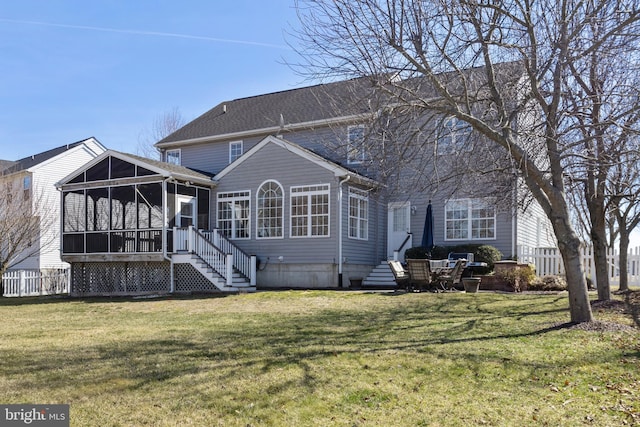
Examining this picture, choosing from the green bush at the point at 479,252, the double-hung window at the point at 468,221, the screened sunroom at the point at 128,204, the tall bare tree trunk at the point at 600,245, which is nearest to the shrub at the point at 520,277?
the green bush at the point at 479,252

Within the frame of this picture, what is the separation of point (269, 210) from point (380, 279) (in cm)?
474

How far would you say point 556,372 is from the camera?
19.6 feet

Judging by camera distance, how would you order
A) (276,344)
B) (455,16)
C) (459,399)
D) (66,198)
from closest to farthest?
(459,399) < (276,344) < (455,16) < (66,198)

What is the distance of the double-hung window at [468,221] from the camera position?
18.8m

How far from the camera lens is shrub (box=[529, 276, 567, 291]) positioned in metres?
15.4

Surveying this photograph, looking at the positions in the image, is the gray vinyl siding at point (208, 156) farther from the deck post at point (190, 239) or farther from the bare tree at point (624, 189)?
the bare tree at point (624, 189)

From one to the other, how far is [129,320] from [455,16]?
8.48 m

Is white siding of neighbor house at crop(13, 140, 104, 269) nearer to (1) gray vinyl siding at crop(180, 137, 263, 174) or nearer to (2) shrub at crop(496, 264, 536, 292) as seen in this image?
(1) gray vinyl siding at crop(180, 137, 263, 174)

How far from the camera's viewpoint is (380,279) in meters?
19.1

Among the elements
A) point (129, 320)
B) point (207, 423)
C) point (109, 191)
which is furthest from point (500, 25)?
point (109, 191)

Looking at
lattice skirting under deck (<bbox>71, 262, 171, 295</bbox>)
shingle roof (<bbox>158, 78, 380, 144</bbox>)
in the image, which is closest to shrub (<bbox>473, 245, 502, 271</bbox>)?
shingle roof (<bbox>158, 78, 380, 144</bbox>)

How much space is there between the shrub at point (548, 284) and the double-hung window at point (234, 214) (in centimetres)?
995

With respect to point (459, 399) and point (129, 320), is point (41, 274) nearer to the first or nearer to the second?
point (129, 320)

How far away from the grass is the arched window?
8.89 m
